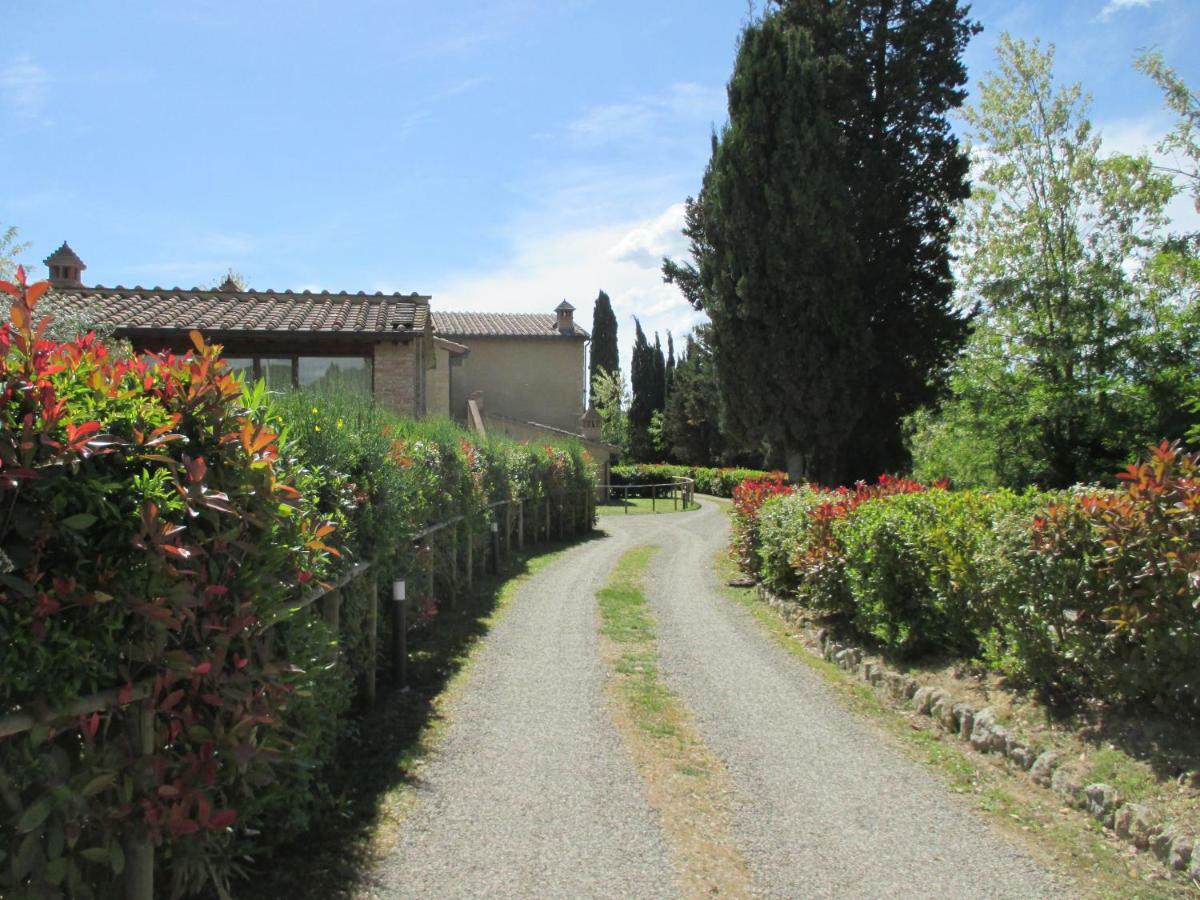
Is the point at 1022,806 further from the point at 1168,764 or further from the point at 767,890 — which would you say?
the point at 767,890

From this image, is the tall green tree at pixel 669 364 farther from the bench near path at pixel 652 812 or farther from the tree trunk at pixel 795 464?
the bench near path at pixel 652 812

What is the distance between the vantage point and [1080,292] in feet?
72.1

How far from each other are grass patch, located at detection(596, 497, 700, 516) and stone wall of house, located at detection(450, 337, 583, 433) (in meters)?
4.17

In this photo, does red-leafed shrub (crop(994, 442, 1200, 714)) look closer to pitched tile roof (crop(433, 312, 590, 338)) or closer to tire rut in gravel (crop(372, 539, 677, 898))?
tire rut in gravel (crop(372, 539, 677, 898))

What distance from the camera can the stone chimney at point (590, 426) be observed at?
126ft

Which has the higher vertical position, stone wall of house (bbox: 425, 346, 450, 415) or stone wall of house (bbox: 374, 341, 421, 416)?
stone wall of house (bbox: 425, 346, 450, 415)

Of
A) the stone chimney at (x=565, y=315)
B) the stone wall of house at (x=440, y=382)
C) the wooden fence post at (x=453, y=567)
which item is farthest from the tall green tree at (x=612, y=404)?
the wooden fence post at (x=453, y=567)

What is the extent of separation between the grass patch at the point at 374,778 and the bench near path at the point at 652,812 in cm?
14

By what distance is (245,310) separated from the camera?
660 inches

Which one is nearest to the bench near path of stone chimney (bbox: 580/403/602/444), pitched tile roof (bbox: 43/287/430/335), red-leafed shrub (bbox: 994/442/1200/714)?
red-leafed shrub (bbox: 994/442/1200/714)

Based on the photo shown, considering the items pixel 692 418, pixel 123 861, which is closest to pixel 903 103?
pixel 692 418

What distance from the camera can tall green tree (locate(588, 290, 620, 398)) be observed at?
193ft

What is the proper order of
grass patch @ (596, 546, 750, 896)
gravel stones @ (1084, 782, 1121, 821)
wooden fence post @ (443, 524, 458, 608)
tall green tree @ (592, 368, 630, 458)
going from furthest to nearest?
A: tall green tree @ (592, 368, 630, 458), wooden fence post @ (443, 524, 458, 608), gravel stones @ (1084, 782, 1121, 821), grass patch @ (596, 546, 750, 896)

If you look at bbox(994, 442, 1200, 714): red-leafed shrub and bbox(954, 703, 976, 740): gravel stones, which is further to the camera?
bbox(954, 703, 976, 740): gravel stones
